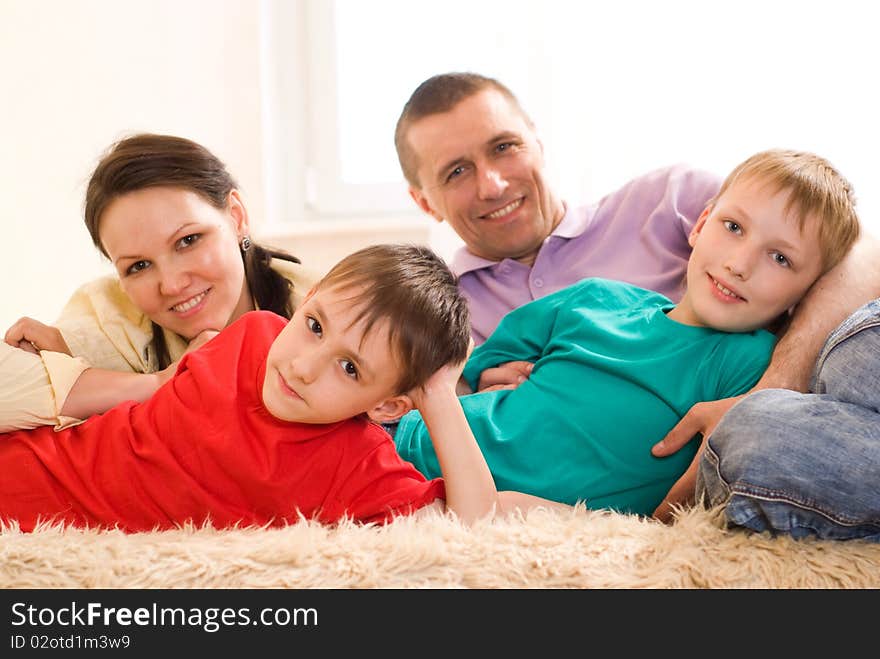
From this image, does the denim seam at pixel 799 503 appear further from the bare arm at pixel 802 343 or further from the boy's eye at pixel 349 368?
the boy's eye at pixel 349 368

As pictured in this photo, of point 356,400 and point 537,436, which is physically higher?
point 356,400

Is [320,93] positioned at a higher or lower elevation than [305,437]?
higher

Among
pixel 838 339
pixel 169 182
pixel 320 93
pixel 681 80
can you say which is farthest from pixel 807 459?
pixel 320 93

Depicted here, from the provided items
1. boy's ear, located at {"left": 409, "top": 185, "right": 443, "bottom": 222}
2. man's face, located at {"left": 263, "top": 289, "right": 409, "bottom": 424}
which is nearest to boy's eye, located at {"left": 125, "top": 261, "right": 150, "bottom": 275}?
man's face, located at {"left": 263, "top": 289, "right": 409, "bottom": 424}

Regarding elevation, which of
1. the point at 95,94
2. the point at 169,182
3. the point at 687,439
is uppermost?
the point at 95,94

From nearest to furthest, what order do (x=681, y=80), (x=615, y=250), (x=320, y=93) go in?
1. (x=615, y=250)
2. (x=681, y=80)
3. (x=320, y=93)

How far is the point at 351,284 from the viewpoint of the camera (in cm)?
129

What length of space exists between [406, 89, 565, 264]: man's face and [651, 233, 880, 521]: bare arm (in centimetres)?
75

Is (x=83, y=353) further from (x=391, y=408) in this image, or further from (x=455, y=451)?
(x=455, y=451)

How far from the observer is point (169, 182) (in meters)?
1.62

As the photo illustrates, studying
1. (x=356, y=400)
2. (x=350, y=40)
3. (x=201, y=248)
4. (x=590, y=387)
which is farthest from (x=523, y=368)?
(x=350, y=40)

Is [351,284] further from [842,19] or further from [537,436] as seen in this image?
[842,19]

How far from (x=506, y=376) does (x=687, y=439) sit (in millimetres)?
371
